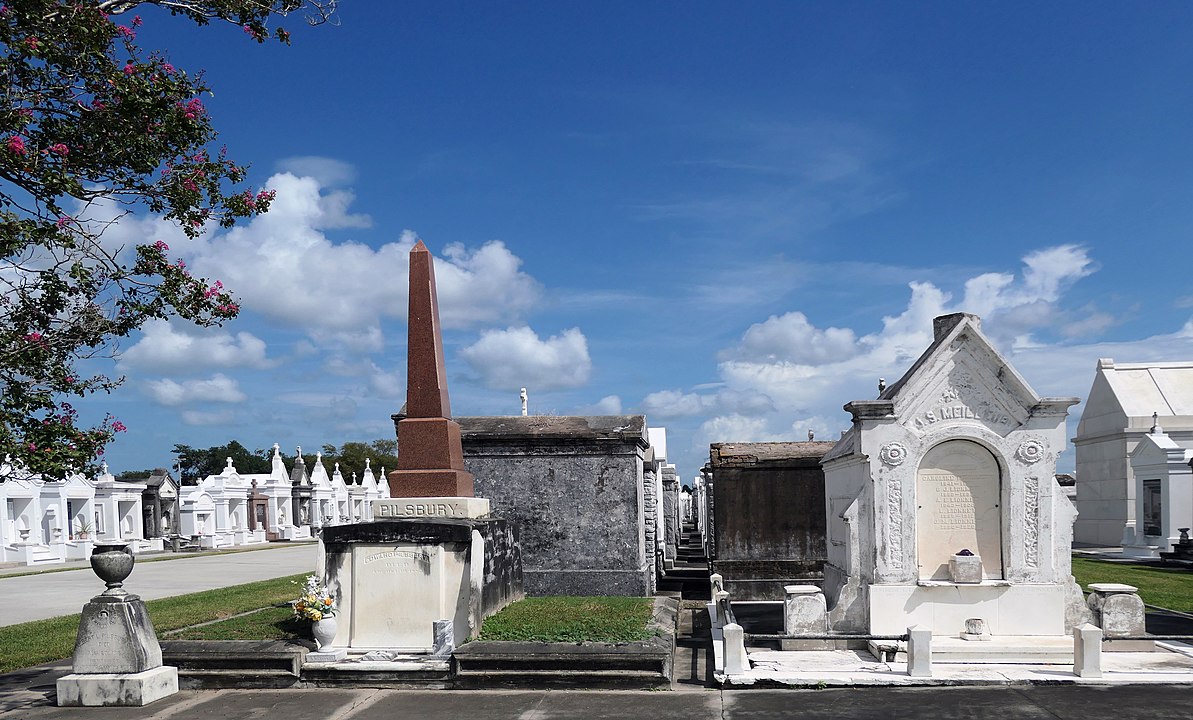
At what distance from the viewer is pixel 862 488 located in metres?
10.8

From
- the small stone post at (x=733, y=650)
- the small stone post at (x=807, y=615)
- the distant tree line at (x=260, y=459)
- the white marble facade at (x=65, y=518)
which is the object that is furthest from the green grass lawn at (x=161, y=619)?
the distant tree line at (x=260, y=459)

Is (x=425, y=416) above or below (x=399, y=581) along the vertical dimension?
above

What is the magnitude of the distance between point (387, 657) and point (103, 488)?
37560mm

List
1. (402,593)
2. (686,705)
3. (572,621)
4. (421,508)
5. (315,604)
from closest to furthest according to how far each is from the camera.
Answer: (686,705)
(315,604)
(402,593)
(572,621)
(421,508)

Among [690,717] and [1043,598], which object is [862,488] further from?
[690,717]

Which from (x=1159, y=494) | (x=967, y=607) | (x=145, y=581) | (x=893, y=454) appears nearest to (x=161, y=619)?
(x=145, y=581)

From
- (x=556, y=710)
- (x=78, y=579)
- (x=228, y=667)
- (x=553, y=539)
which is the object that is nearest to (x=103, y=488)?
(x=78, y=579)

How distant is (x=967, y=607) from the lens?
10.4 metres

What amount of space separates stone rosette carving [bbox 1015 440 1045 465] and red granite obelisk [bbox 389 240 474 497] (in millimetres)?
7080

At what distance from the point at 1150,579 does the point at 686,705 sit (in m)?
15.8

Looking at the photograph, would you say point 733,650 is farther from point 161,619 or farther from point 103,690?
point 161,619

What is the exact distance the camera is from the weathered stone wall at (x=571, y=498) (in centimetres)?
1516

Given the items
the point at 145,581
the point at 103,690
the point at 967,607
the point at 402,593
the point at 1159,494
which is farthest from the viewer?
the point at 1159,494

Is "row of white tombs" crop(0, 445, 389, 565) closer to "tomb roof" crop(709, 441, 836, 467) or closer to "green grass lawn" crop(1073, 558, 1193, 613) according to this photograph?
"tomb roof" crop(709, 441, 836, 467)
